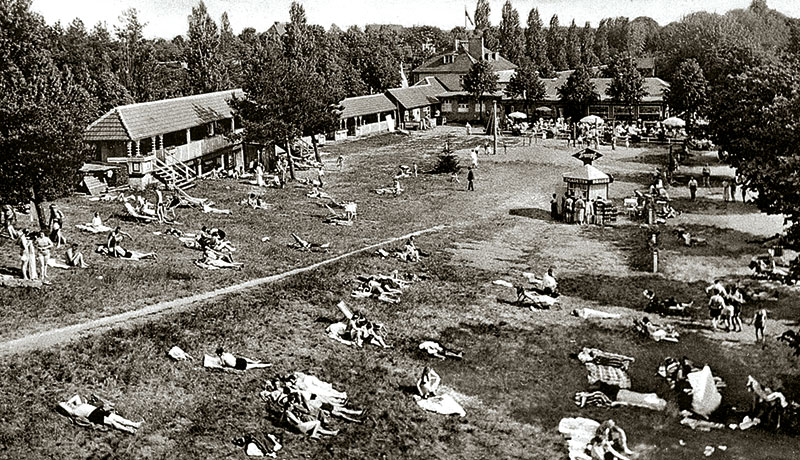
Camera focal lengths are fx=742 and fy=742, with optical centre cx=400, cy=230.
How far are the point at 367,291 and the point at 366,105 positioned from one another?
160 feet

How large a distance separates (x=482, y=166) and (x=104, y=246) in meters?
31.6

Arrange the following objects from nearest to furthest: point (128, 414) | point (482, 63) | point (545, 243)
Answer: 1. point (128, 414)
2. point (545, 243)
3. point (482, 63)

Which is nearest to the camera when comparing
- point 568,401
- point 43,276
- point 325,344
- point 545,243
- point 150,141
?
point 568,401

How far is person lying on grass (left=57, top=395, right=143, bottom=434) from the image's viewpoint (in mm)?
14430

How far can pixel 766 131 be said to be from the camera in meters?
23.3

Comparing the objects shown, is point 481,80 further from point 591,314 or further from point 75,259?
point 75,259

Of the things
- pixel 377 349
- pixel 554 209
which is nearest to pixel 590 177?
pixel 554 209

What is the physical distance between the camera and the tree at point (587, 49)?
12331cm

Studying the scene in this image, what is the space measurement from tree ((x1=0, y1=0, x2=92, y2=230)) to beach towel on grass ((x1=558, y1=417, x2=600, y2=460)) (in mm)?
18530

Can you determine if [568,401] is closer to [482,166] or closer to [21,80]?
[21,80]

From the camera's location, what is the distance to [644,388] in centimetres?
1747

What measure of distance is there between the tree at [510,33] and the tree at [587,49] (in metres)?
11.4

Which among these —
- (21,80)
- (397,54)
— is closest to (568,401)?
(21,80)

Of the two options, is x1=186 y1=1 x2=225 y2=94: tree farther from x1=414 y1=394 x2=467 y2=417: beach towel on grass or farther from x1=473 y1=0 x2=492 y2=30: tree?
x1=473 y1=0 x2=492 y2=30: tree
